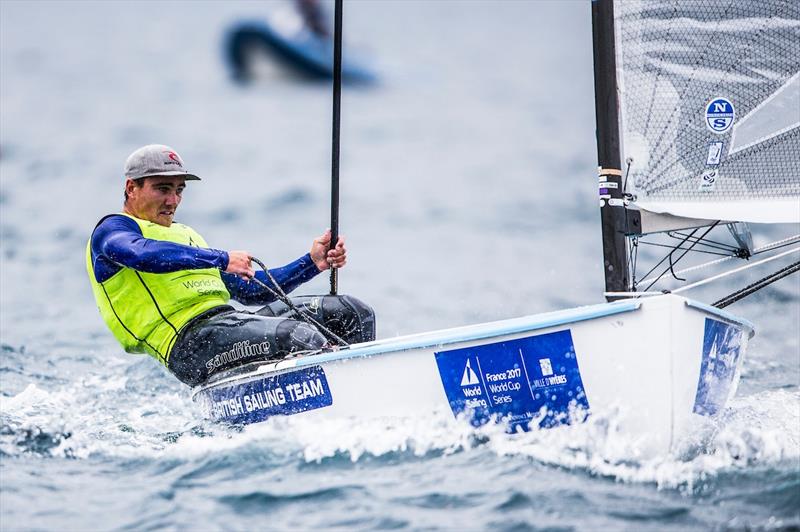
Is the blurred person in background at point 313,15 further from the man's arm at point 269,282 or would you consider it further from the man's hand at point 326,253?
the man's hand at point 326,253

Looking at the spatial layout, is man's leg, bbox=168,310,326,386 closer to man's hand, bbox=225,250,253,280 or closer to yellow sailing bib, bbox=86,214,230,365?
yellow sailing bib, bbox=86,214,230,365

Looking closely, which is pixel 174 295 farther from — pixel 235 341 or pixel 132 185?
pixel 132 185

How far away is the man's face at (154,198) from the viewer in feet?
15.4

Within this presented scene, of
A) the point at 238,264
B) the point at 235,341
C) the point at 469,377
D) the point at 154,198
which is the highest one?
the point at 154,198

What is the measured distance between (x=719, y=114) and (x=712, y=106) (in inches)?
1.6

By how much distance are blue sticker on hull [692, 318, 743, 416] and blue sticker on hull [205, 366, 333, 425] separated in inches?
53.0

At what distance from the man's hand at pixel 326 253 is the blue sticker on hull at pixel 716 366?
5.45 feet

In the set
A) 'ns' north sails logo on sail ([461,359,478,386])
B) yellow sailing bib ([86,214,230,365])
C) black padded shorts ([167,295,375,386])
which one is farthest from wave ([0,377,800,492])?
yellow sailing bib ([86,214,230,365])

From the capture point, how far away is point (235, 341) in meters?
4.57

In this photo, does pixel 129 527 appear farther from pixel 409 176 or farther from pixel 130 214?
pixel 409 176

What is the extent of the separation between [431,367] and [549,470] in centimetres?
55

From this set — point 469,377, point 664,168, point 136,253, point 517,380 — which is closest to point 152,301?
point 136,253

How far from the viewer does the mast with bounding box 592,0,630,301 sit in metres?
4.28

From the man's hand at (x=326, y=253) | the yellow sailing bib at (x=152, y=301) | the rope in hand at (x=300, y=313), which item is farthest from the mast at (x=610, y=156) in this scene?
the yellow sailing bib at (x=152, y=301)
